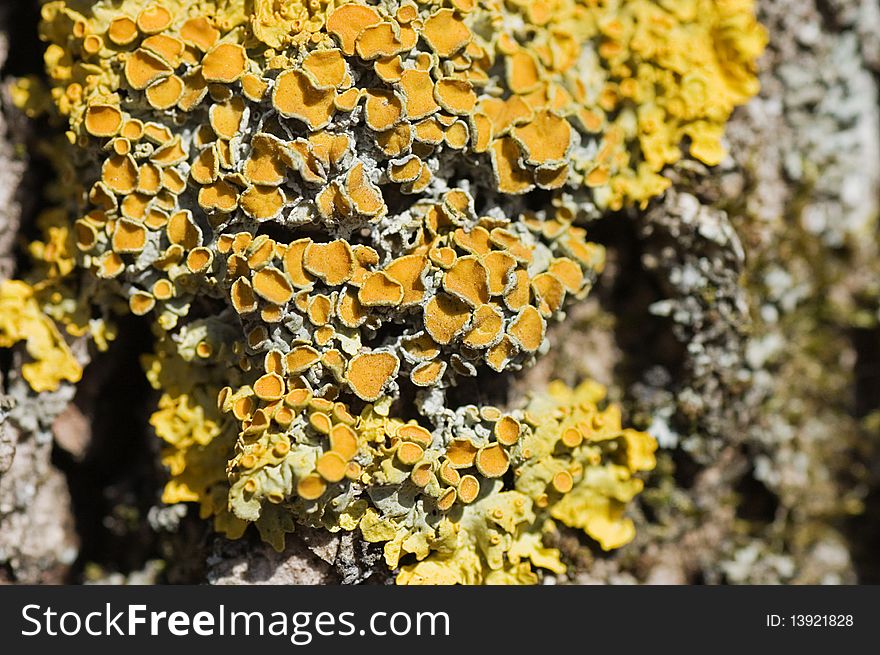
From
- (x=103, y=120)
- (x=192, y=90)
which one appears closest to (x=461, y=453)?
(x=192, y=90)

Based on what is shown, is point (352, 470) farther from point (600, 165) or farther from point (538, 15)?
point (538, 15)

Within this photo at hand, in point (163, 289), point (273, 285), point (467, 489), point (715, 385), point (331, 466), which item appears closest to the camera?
point (331, 466)

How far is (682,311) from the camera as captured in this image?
2.74 metres

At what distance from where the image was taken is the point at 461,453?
2271 millimetres

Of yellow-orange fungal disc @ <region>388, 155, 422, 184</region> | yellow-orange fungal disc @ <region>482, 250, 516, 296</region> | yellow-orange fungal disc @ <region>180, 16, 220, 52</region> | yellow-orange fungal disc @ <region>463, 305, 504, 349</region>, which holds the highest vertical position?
yellow-orange fungal disc @ <region>180, 16, 220, 52</region>

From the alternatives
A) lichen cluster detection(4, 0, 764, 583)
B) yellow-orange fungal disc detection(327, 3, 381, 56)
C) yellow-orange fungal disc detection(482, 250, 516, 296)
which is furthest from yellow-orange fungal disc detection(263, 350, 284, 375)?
yellow-orange fungal disc detection(327, 3, 381, 56)

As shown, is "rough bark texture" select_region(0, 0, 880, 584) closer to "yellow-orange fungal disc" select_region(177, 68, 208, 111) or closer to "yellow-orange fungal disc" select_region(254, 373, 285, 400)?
"yellow-orange fungal disc" select_region(254, 373, 285, 400)

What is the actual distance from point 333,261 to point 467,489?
0.69 metres

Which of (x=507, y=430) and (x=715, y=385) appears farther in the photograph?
(x=715, y=385)

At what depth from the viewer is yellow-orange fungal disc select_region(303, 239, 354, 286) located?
216cm

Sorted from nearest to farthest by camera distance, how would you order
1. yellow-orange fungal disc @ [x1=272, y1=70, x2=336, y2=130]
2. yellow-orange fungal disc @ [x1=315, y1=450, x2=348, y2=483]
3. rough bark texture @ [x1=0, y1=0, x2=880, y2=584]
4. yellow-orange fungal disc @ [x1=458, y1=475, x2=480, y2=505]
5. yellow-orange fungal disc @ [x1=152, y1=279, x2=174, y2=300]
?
yellow-orange fungal disc @ [x1=315, y1=450, x2=348, y2=483]
yellow-orange fungal disc @ [x1=272, y1=70, x2=336, y2=130]
yellow-orange fungal disc @ [x1=458, y1=475, x2=480, y2=505]
yellow-orange fungal disc @ [x1=152, y1=279, x2=174, y2=300]
rough bark texture @ [x1=0, y1=0, x2=880, y2=584]

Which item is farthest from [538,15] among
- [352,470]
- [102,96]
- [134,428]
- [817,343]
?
[134,428]

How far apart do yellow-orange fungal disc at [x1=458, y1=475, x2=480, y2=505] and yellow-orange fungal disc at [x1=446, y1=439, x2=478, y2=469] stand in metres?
0.04

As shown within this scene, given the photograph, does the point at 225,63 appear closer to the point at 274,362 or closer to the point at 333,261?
the point at 333,261
